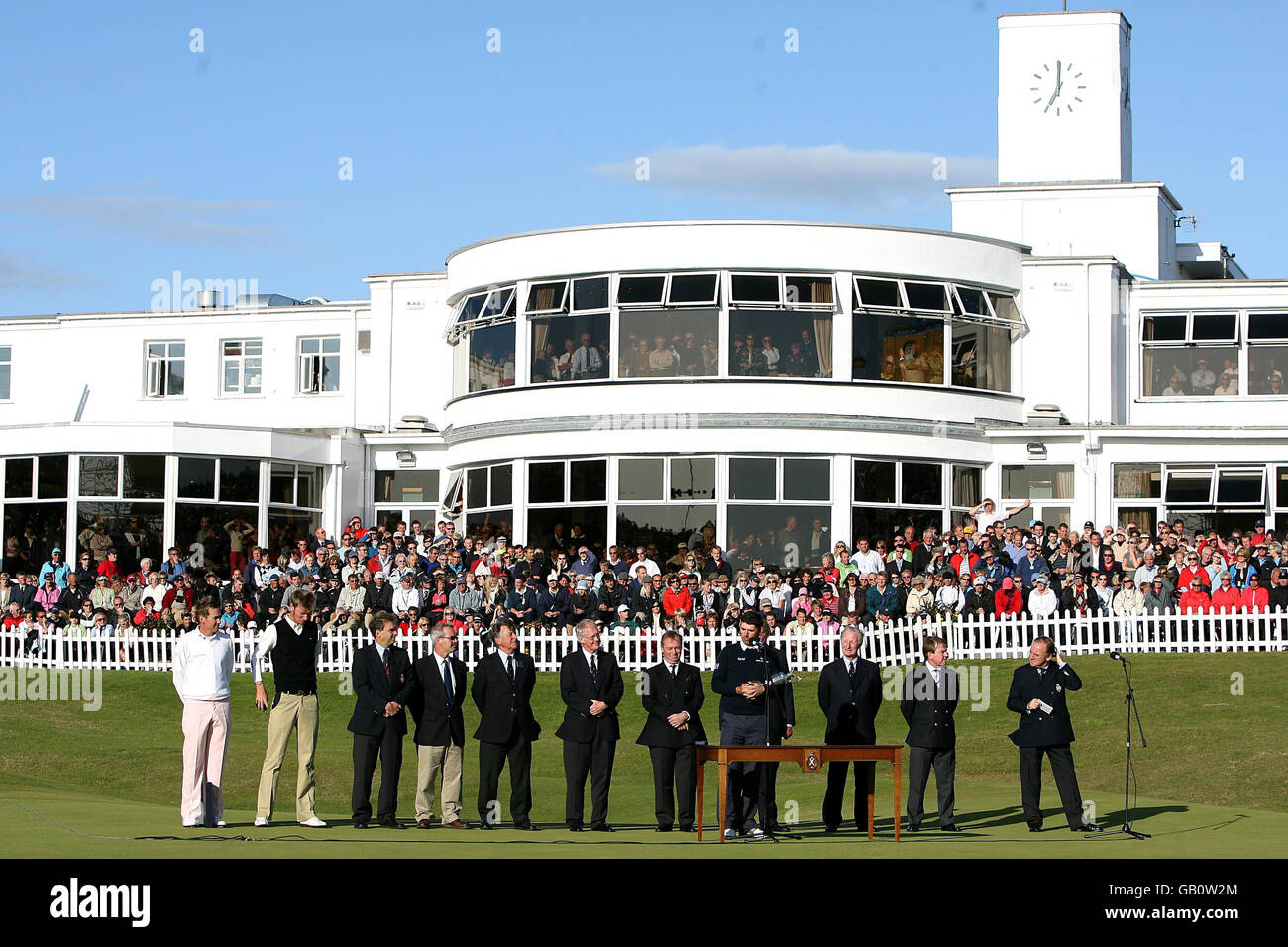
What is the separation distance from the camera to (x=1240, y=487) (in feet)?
104

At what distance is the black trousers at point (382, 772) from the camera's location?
51.0 ft

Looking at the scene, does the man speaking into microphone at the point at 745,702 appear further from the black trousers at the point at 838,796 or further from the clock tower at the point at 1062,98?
the clock tower at the point at 1062,98

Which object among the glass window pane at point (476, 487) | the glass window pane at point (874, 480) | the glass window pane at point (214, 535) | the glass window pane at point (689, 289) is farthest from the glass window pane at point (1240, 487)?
the glass window pane at point (214, 535)

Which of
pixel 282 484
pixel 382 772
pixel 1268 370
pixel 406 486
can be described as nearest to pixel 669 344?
pixel 406 486

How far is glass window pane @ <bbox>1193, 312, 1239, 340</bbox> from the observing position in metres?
33.8

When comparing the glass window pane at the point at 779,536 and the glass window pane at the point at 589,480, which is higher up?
the glass window pane at the point at 589,480

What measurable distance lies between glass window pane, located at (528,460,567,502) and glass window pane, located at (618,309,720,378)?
2.08 meters

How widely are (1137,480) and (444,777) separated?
1933 centimetres

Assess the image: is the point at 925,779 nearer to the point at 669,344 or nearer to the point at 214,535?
the point at 669,344

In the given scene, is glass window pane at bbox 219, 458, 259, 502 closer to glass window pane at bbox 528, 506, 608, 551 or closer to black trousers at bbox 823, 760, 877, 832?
glass window pane at bbox 528, 506, 608, 551

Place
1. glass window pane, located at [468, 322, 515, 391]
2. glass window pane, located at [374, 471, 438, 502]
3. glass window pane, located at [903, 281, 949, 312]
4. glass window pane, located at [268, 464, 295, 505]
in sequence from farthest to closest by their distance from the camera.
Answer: glass window pane, located at [374, 471, 438, 502] → glass window pane, located at [268, 464, 295, 505] → glass window pane, located at [468, 322, 515, 391] → glass window pane, located at [903, 281, 949, 312]

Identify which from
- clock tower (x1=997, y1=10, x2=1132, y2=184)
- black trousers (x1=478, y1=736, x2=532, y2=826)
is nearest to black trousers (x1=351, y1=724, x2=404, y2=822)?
black trousers (x1=478, y1=736, x2=532, y2=826)

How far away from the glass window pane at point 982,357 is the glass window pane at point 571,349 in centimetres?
639
